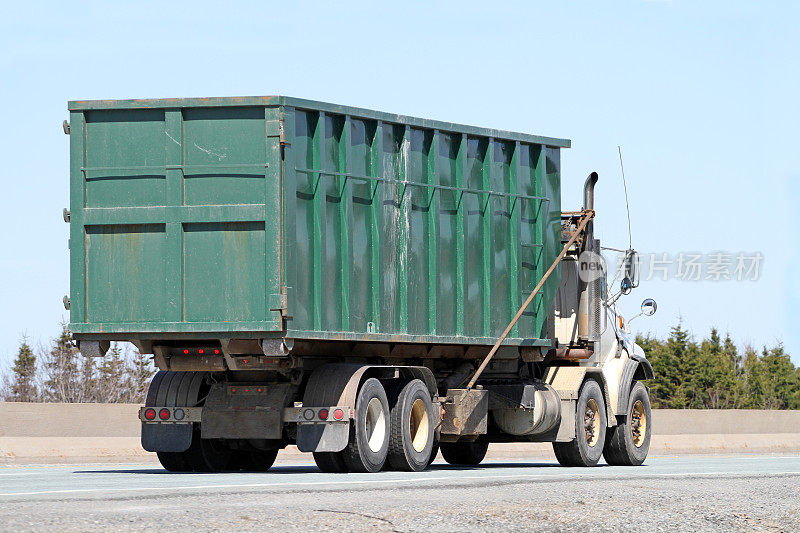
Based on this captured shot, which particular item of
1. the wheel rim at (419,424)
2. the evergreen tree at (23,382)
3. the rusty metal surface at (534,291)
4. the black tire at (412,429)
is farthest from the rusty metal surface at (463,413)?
the evergreen tree at (23,382)

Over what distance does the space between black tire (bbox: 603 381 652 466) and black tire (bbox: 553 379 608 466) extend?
43cm

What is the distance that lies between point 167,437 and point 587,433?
6299 mm

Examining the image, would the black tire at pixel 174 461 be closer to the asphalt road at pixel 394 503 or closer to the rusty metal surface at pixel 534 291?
the asphalt road at pixel 394 503

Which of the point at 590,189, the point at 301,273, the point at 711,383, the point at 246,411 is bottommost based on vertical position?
the point at 711,383

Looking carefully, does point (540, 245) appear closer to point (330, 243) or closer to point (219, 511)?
point (330, 243)

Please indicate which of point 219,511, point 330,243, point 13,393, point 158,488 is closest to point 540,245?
point 330,243

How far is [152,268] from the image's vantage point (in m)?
14.9

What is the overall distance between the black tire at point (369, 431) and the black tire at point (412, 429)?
0.36 feet

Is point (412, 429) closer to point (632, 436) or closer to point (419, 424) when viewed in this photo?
point (419, 424)

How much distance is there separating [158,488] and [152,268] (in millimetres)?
3820

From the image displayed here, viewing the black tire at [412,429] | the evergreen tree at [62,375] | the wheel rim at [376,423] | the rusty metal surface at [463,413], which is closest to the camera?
the wheel rim at [376,423]

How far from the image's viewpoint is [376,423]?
616 inches

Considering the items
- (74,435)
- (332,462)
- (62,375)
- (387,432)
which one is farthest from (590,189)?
(62,375)

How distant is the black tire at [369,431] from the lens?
15.1m
